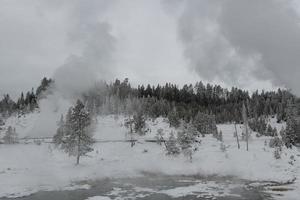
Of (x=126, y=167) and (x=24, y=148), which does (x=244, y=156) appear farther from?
(x=24, y=148)

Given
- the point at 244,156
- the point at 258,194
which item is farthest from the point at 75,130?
the point at 258,194

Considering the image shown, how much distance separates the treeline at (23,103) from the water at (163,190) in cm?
11475

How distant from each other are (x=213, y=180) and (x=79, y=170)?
2289 centimetres

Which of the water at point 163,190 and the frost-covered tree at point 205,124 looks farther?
the frost-covered tree at point 205,124

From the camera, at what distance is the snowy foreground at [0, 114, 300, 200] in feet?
173

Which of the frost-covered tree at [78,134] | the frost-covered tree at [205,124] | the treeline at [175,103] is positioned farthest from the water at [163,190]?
the treeline at [175,103]

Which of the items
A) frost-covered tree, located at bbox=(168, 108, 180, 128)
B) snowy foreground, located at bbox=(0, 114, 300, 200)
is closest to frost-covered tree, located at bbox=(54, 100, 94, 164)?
snowy foreground, located at bbox=(0, 114, 300, 200)

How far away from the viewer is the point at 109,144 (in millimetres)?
91188

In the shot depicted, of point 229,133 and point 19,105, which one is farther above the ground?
point 19,105

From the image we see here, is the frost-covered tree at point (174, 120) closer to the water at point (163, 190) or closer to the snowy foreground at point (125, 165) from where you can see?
the snowy foreground at point (125, 165)

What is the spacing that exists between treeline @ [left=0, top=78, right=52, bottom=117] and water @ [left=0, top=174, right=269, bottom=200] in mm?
114749

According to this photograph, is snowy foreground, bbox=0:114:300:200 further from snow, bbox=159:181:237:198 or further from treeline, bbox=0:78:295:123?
treeline, bbox=0:78:295:123

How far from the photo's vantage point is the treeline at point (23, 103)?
563ft

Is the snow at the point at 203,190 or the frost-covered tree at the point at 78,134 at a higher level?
the frost-covered tree at the point at 78,134
